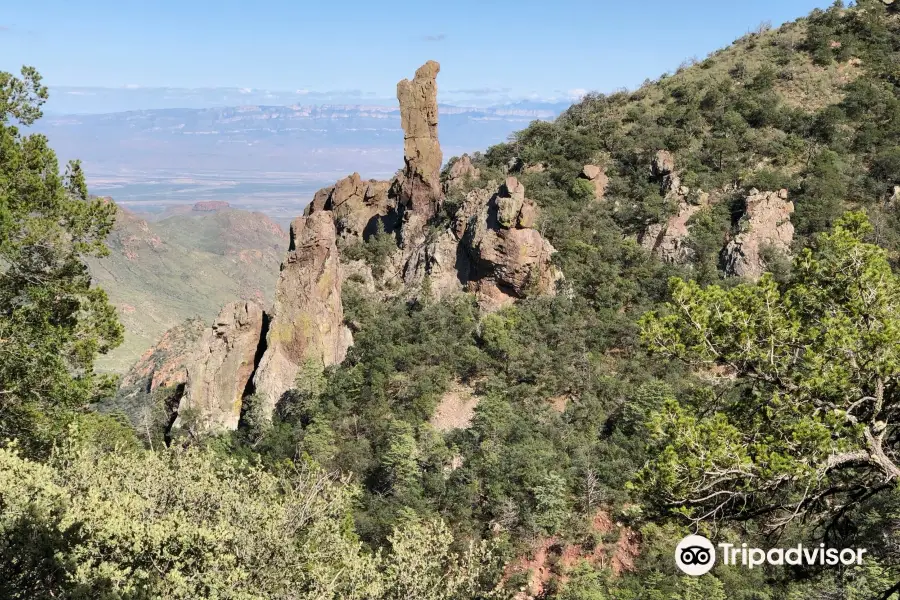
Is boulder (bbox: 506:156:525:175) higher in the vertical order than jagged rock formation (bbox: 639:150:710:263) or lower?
higher

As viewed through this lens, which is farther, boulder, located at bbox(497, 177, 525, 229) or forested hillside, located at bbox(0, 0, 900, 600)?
boulder, located at bbox(497, 177, 525, 229)

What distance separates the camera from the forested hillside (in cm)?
919

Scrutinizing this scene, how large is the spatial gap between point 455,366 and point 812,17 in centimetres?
4812

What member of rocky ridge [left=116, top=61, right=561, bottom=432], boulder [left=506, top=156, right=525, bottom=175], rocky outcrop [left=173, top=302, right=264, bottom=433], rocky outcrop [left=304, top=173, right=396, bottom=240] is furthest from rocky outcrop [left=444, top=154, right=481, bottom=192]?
rocky outcrop [left=173, top=302, right=264, bottom=433]

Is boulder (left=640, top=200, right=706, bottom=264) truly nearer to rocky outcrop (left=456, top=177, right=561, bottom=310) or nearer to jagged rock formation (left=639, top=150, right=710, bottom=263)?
jagged rock formation (left=639, top=150, right=710, bottom=263)

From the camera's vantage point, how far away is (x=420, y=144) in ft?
138

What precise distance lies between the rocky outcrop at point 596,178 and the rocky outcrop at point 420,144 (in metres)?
9.62

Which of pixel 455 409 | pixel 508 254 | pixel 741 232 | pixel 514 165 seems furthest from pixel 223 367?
pixel 741 232

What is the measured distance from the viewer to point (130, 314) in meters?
117

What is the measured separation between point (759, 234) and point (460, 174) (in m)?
19.6

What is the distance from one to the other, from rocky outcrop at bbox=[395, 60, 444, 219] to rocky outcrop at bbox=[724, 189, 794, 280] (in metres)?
18.1

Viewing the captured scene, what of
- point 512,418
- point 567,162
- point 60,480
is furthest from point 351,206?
point 60,480

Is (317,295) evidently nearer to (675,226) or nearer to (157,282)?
(675,226)

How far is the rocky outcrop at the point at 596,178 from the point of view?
42031mm
